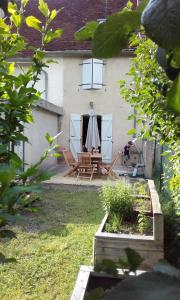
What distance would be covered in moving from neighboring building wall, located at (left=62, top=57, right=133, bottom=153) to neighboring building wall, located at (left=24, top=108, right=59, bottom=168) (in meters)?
1.21

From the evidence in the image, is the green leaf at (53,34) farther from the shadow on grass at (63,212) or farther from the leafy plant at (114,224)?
the shadow on grass at (63,212)

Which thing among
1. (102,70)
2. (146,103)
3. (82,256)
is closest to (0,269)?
(82,256)

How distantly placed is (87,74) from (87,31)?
12891 millimetres

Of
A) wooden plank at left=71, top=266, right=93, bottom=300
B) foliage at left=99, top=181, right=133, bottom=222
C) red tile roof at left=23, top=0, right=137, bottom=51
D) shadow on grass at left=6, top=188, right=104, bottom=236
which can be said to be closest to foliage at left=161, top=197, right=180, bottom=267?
foliage at left=99, top=181, right=133, bottom=222

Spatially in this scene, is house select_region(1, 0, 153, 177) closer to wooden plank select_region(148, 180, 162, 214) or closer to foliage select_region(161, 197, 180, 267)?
wooden plank select_region(148, 180, 162, 214)

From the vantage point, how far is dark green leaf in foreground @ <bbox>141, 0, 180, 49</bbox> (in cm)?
26

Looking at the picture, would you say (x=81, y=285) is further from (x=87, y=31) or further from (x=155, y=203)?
(x=87, y=31)

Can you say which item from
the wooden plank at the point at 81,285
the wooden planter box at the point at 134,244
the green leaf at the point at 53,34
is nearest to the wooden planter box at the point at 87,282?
the wooden plank at the point at 81,285

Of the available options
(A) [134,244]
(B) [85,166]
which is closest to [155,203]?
(A) [134,244]

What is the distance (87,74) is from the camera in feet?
42.7

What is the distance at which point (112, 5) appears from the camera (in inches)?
579

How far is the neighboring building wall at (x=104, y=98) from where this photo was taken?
13.0 m

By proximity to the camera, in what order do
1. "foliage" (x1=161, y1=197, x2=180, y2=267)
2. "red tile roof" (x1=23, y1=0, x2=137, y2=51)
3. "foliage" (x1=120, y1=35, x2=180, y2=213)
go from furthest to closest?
1. "red tile roof" (x1=23, y1=0, x2=137, y2=51)
2. "foliage" (x1=161, y1=197, x2=180, y2=267)
3. "foliage" (x1=120, y1=35, x2=180, y2=213)

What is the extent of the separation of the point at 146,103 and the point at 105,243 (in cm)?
172
